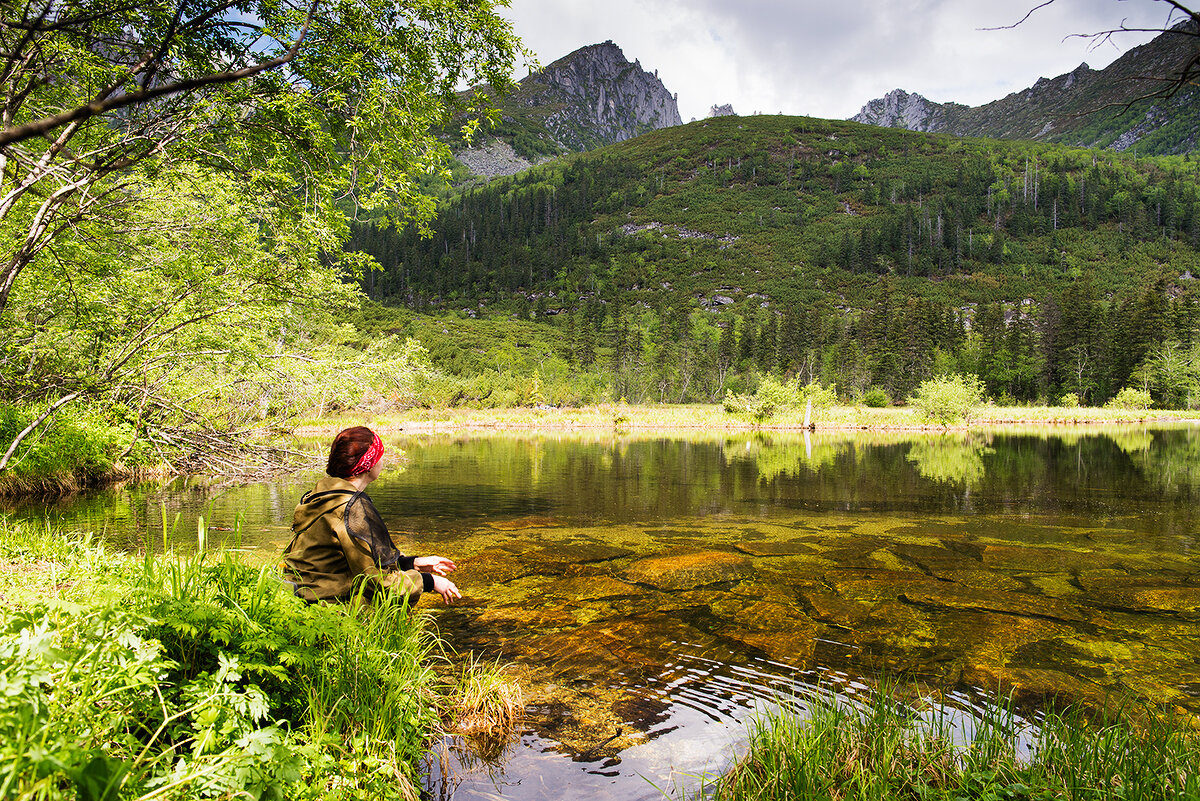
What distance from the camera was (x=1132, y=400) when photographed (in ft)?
201

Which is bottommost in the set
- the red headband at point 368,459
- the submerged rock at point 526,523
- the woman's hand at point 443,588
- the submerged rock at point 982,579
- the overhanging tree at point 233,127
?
the submerged rock at point 526,523

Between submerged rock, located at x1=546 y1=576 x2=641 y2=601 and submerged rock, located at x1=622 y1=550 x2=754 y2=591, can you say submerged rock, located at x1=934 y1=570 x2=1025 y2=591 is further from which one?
submerged rock, located at x1=546 y1=576 x2=641 y2=601

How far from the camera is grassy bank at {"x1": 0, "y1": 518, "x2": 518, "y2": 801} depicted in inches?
70.0

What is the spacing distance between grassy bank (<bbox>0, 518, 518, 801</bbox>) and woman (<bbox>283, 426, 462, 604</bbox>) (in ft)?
0.82

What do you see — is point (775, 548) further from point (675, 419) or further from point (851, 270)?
point (851, 270)

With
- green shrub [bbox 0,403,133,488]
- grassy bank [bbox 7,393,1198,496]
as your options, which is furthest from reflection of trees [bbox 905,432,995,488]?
green shrub [bbox 0,403,133,488]

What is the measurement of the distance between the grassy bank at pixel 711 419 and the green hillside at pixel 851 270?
16.8 meters

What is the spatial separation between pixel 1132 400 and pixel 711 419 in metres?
45.4

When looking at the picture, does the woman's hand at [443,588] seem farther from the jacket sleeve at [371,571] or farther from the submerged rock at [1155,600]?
the submerged rock at [1155,600]

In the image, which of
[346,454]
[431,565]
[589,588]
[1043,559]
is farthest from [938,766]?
[1043,559]

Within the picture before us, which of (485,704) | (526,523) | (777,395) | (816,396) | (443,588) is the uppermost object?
(777,395)

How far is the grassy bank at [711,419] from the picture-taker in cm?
4759

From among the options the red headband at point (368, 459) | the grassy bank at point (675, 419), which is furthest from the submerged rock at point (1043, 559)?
the grassy bank at point (675, 419)

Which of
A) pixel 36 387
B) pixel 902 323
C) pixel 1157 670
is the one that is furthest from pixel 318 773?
pixel 902 323
